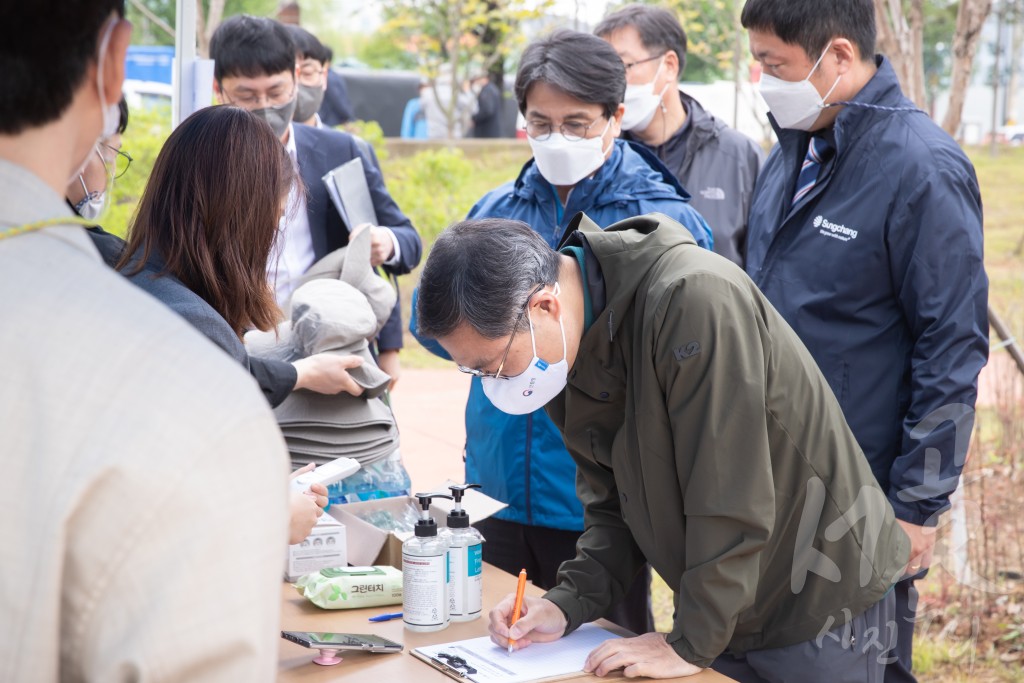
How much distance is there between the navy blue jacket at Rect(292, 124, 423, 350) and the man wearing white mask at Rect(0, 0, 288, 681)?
2.33 metres

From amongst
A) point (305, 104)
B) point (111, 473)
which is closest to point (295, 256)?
point (305, 104)

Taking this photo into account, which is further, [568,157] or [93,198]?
[568,157]

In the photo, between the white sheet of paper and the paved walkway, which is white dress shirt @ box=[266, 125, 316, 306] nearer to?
the white sheet of paper

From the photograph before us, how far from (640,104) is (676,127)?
6.6 inches

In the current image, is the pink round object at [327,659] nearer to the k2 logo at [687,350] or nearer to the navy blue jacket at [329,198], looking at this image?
the k2 logo at [687,350]

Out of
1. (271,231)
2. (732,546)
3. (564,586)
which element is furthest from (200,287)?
(732,546)

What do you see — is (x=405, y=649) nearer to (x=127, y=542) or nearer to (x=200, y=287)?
(x=200, y=287)

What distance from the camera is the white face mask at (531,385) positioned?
2.01m

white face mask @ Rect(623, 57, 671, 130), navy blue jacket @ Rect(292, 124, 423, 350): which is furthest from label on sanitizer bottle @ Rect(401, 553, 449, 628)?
white face mask @ Rect(623, 57, 671, 130)

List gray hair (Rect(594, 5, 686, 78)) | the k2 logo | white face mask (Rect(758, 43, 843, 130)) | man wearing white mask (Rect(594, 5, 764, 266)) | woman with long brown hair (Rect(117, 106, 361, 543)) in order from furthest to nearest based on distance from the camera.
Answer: gray hair (Rect(594, 5, 686, 78)) < man wearing white mask (Rect(594, 5, 764, 266)) < white face mask (Rect(758, 43, 843, 130)) < woman with long brown hair (Rect(117, 106, 361, 543)) < the k2 logo

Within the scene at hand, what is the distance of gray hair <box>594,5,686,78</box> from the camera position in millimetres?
3730

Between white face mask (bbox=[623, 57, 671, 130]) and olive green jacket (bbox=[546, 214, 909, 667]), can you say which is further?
white face mask (bbox=[623, 57, 671, 130])

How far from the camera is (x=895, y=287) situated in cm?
258

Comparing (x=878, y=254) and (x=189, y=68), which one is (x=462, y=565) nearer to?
(x=878, y=254)
